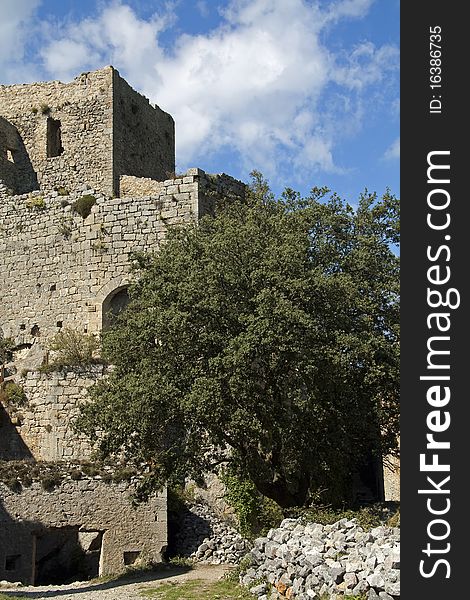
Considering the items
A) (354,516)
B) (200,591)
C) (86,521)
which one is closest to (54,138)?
(86,521)

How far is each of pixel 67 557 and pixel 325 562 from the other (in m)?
11.9

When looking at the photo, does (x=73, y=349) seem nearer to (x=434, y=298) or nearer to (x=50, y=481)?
(x=50, y=481)

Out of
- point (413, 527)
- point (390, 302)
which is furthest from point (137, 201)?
point (413, 527)

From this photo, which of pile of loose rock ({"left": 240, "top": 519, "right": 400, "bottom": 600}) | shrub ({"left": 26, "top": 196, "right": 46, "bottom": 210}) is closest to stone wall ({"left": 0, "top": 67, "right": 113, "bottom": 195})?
shrub ({"left": 26, "top": 196, "right": 46, "bottom": 210})

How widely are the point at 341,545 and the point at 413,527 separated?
13.3ft

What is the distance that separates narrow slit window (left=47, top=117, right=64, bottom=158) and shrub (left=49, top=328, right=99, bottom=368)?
9.29m

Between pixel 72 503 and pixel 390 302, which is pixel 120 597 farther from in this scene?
pixel 390 302

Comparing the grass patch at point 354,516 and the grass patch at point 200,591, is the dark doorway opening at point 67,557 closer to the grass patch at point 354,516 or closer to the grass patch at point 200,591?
the grass patch at point 200,591

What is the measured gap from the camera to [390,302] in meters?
20.0

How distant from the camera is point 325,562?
11.9 m

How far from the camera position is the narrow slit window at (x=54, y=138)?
31.0m

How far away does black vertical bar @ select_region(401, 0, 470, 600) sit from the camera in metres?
8.11

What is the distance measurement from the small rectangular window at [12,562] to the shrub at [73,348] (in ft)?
19.4

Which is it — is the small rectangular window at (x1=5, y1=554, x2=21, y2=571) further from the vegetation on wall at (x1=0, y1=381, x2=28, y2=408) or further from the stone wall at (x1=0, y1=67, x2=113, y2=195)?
the stone wall at (x1=0, y1=67, x2=113, y2=195)
